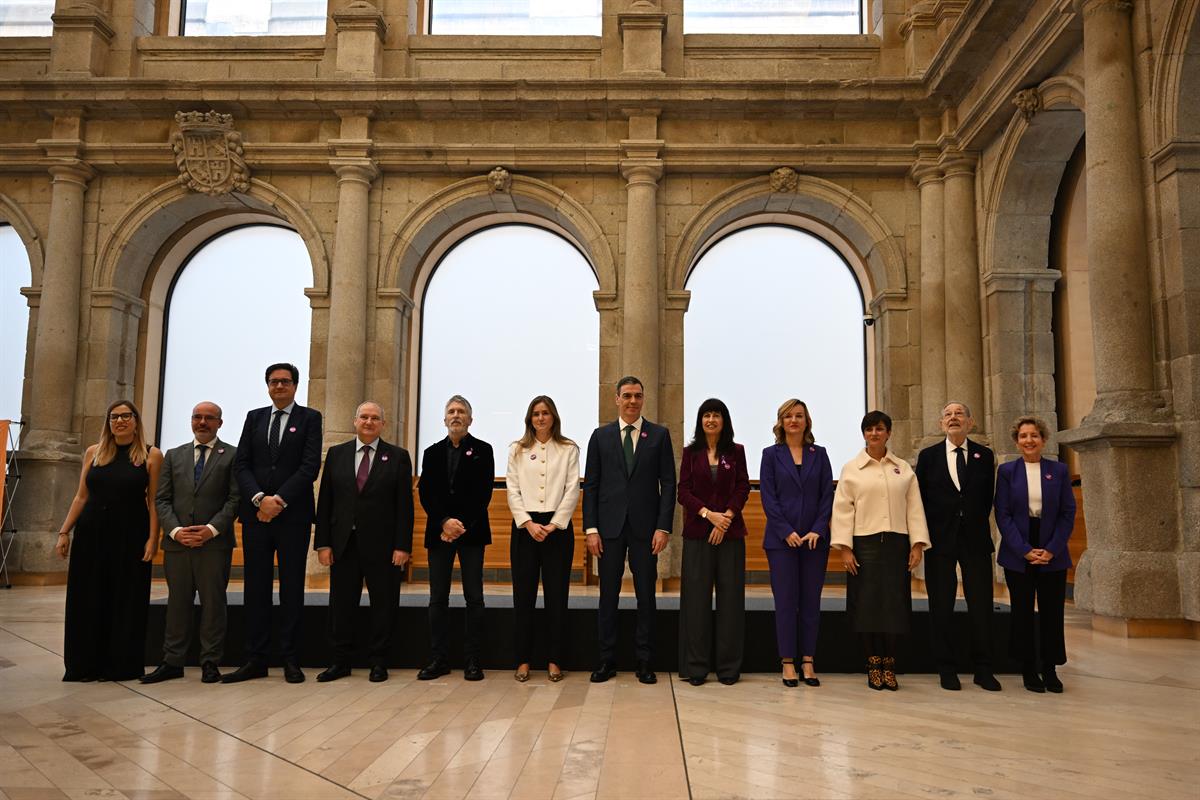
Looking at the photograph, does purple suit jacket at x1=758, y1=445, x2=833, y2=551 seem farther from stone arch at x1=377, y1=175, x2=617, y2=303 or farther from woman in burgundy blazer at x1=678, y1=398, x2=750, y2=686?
stone arch at x1=377, y1=175, x2=617, y2=303

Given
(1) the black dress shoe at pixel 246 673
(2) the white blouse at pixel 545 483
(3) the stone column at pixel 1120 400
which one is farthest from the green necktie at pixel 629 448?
(3) the stone column at pixel 1120 400

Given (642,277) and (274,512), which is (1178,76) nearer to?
(642,277)

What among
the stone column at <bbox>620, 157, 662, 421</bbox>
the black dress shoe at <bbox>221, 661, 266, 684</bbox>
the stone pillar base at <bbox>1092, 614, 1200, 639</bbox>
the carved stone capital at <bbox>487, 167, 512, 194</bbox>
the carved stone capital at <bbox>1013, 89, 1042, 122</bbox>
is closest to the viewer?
the black dress shoe at <bbox>221, 661, 266, 684</bbox>

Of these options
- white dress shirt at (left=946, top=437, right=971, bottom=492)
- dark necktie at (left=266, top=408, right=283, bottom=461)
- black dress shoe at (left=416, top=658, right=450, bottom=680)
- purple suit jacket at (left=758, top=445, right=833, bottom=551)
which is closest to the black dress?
dark necktie at (left=266, top=408, right=283, bottom=461)

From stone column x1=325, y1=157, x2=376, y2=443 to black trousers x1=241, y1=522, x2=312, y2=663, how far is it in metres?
5.24

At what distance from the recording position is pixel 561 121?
11.2m

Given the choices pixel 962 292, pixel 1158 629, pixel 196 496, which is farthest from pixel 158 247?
pixel 1158 629

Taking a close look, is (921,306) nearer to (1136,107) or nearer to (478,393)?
(1136,107)

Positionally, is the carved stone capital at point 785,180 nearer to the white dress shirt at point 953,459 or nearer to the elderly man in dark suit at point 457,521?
the white dress shirt at point 953,459

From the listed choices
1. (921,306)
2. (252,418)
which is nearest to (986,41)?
(921,306)

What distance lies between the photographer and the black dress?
5.12 m

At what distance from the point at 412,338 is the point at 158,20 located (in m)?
5.23

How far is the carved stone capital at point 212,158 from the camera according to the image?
11.2 m

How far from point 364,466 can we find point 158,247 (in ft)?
27.2
